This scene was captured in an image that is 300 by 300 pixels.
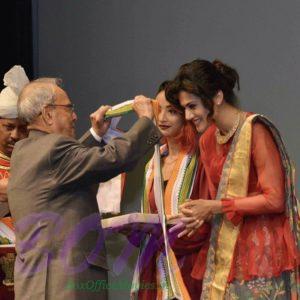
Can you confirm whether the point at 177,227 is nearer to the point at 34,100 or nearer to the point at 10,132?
the point at 34,100

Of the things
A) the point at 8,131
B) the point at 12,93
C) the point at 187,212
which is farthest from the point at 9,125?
the point at 187,212

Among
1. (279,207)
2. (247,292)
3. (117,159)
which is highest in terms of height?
(117,159)

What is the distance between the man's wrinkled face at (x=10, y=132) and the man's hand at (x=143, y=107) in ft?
3.45

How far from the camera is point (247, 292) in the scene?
280 cm

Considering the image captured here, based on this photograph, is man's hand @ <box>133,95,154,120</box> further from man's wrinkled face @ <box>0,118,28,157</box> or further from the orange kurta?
man's wrinkled face @ <box>0,118,28,157</box>

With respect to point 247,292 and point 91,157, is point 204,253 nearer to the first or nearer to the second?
point 247,292

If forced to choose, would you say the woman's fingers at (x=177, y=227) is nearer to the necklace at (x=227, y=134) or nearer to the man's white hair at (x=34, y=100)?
the necklace at (x=227, y=134)

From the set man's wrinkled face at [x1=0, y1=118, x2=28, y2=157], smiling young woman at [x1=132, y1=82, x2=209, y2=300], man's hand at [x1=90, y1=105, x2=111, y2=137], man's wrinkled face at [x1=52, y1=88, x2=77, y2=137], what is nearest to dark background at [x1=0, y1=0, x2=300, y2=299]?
smiling young woman at [x1=132, y1=82, x2=209, y2=300]

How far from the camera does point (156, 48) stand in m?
4.25

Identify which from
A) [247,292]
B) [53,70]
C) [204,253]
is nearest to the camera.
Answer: [247,292]

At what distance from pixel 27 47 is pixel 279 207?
265cm

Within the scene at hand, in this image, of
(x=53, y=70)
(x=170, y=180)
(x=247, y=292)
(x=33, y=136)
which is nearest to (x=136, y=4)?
(x=53, y=70)

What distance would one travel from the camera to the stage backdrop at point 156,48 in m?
3.59

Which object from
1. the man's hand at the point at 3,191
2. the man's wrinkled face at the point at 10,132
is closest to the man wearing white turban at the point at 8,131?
the man's wrinkled face at the point at 10,132
